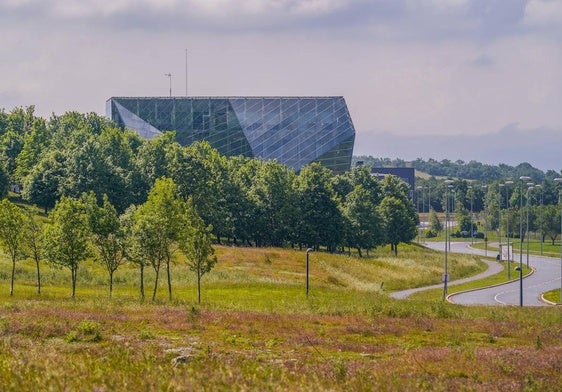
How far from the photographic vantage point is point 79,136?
Answer: 11775 cm

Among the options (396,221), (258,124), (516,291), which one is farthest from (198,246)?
(258,124)

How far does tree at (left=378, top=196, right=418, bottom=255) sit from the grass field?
62925 millimetres

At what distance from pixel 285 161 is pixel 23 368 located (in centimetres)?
14670

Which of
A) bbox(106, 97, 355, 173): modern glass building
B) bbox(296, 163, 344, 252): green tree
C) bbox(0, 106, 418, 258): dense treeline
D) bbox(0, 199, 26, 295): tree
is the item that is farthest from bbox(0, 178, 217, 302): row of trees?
bbox(106, 97, 355, 173): modern glass building

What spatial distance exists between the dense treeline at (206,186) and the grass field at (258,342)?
116 feet

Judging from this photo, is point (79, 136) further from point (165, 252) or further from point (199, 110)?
point (165, 252)

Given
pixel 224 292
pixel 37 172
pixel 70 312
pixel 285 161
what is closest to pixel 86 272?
pixel 224 292

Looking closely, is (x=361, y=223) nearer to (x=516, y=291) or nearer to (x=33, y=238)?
(x=516, y=291)

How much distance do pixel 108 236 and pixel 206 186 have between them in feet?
150

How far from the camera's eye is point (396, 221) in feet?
427

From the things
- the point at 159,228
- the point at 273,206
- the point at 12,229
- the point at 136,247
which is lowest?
the point at 136,247

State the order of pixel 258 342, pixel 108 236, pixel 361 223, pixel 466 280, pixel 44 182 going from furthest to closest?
pixel 361 223 → pixel 44 182 → pixel 466 280 → pixel 108 236 → pixel 258 342

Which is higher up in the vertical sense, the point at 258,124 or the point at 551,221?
the point at 258,124

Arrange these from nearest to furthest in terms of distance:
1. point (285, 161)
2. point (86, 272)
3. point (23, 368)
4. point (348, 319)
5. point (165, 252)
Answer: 1. point (23, 368)
2. point (348, 319)
3. point (165, 252)
4. point (86, 272)
5. point (285, 161)
